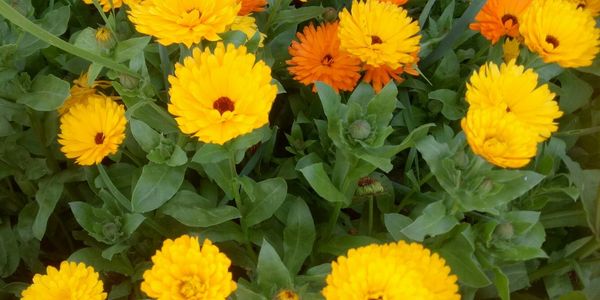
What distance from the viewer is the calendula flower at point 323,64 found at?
1348 millimetres

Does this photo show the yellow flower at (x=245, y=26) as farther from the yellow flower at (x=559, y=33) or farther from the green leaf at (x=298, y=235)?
the yellow flower at (x=559, y=33)

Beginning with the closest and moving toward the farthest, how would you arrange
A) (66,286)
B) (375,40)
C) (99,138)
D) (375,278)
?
(375,278) → (66,286) → (99,138) → (375,40)

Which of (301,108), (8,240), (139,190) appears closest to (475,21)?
(301,108)

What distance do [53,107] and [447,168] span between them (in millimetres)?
800

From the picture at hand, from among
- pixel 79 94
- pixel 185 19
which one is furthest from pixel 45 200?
pixel 185 19

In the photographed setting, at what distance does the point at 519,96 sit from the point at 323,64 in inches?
17.5

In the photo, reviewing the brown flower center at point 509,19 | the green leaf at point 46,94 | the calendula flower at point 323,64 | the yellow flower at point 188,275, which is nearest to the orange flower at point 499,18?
the brown flower center at point 509,19

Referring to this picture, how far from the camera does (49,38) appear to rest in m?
0.97

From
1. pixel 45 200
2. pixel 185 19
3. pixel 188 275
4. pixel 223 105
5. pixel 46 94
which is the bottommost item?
pixel 45 200

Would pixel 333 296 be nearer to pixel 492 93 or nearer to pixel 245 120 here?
pixel 245 120

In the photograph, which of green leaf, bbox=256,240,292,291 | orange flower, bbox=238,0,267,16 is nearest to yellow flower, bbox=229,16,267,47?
orange flower, bbox=238,0,267,16

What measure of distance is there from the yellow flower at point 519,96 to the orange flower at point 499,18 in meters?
0.23

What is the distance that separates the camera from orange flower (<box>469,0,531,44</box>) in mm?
1348

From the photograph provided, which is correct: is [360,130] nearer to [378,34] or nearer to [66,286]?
[378,34]
